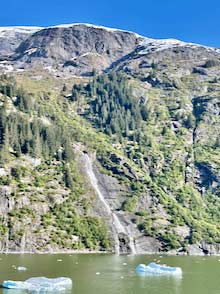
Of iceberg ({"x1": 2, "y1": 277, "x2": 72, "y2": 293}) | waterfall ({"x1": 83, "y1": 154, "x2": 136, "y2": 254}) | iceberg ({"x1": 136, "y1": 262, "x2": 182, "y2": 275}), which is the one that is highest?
waterfall ({"x1": 83, "y1": 154, "x2": 136, "y2": 254})

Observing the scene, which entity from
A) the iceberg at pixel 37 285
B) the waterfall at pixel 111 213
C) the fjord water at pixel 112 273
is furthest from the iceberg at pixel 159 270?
the waterfall at pixel 111 213

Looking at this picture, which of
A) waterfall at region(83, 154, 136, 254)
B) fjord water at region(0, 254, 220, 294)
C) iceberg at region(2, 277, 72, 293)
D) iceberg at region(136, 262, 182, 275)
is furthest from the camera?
waterfall at region(83, 154, 136, 254)

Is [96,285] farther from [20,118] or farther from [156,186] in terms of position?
[20,118]

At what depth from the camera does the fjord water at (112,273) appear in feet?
289

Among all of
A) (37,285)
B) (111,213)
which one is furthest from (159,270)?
(111,213)

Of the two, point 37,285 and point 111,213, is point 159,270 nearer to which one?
point 37,285

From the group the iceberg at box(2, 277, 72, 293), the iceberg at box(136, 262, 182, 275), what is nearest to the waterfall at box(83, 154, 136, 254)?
the iceberg at box(136, 262, 182, 275)

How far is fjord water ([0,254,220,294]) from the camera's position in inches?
3462

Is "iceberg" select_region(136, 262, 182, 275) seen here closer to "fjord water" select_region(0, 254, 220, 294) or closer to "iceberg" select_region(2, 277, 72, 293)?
"fjord water" select_region(0, 254, 220, 294)

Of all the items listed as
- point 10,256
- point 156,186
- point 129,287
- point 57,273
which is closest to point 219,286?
point 129,287

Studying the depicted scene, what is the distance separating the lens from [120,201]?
178 meters

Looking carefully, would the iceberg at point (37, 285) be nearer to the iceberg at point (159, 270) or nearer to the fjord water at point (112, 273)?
the fjord water at point (112, 273)

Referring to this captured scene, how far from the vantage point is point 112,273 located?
105 m

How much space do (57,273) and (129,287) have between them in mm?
17340
